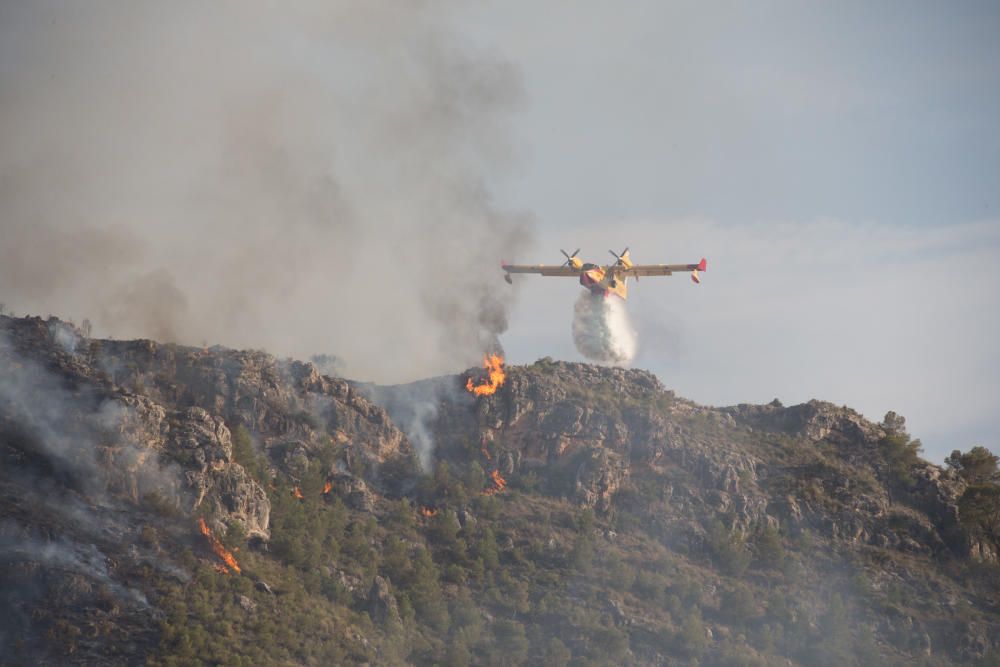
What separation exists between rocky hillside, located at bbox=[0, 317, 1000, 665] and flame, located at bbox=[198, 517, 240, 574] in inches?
12.1

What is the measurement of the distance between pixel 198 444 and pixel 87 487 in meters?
14.5

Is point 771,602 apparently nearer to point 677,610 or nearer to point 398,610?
point 677,610

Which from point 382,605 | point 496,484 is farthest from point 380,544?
point 496,484

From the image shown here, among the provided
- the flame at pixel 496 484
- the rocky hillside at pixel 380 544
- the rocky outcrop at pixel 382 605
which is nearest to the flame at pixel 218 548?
the rocky hillside at pixel 380 544

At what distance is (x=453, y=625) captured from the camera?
164500mm

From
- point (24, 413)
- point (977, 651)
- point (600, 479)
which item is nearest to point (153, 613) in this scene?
point (24, 413)

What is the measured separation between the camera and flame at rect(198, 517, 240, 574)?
505 ft

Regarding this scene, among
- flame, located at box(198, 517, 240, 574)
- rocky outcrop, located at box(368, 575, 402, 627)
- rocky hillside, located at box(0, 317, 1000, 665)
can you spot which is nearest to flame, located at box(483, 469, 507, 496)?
rocky hillside, located at box(0, 317, 1000, 665)

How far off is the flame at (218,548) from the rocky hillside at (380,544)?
0.31 meters

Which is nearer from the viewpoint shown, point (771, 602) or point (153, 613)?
point (153, 613)

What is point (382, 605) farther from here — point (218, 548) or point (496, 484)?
point (496, 484)

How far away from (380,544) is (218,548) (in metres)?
26.3

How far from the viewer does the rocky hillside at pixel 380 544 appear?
5645 inches

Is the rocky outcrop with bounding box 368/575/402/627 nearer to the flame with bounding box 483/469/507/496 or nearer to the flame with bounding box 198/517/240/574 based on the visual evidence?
the flame with bounding box 198/517/240/574
